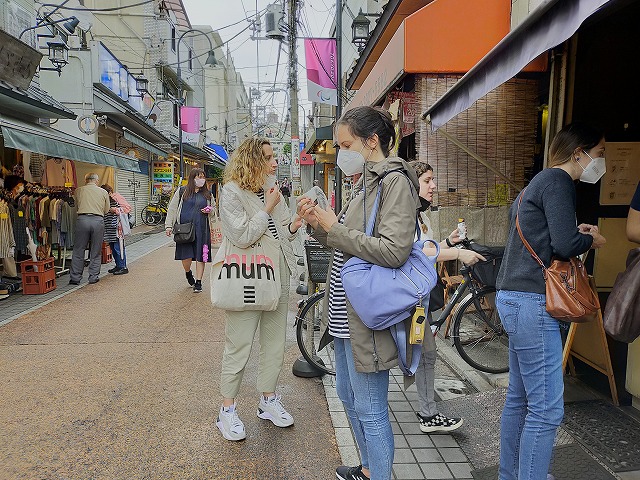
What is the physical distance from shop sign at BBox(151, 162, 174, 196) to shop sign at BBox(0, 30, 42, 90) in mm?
14739

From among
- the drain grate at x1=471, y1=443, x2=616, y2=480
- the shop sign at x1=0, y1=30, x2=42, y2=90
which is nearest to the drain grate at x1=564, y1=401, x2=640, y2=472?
the drain grate at x1=471, y1=443, x2=616, y2=480

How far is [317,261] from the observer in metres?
4.59

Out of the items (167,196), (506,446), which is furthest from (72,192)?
(167,196)

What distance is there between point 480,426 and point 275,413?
1505mm

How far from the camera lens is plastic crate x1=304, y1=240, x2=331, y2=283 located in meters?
4.59

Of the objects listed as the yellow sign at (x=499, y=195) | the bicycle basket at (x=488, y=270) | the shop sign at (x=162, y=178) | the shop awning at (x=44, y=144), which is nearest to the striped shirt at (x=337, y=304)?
the bicycle basket at (x=488, y=270)

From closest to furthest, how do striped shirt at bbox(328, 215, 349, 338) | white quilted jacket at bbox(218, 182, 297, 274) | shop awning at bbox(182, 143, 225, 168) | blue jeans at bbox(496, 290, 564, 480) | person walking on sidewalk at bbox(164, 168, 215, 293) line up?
blue jeans at bbox(496, 290, 564, 480)
striped shirt at bbox(328, 215, 349, 338)
white quilted jacket at bbox(218, 182, 297, 274)
person walking on sidewalk at bbox(164, 168, 215, 293)
shop awning at bbox(182, 143, 225, 168)

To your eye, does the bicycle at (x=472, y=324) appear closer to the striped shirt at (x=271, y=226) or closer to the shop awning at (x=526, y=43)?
the striped shirt at (x=271, y=226)

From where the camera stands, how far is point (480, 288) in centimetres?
473

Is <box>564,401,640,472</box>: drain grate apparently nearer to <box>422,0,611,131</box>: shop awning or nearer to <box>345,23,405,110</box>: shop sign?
<box>422,0,611,131</box>: shop awning

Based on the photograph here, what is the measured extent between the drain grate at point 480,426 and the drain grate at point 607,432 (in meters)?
0.13

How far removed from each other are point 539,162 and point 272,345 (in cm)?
383

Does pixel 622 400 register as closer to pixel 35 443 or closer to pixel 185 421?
pixel 185 421

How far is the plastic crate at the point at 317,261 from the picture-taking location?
459 cm
